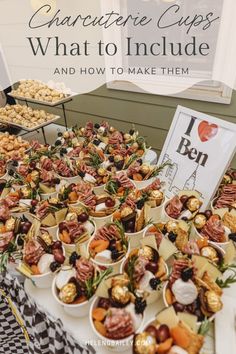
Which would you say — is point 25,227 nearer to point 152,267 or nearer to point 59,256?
point 59,256

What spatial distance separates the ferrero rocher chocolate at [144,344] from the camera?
1.68 feet

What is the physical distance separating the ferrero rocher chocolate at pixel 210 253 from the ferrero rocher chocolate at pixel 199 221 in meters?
0.09

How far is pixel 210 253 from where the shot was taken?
27.3 inches

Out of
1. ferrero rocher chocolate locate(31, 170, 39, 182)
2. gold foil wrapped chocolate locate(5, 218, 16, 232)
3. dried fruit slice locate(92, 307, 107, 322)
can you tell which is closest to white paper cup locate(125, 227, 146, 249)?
dried fruit slice locate(92, 307, 107, 322)

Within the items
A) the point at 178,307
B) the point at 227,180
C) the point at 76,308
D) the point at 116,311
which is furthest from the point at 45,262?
the point at 227,180

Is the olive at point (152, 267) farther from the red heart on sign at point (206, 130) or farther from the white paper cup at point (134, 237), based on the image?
the red heart on sign at point (206, 130)

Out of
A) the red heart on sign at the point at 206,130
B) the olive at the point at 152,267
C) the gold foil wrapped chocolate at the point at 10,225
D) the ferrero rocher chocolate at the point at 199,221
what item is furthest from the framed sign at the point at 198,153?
the gold foil wrapped chocolate at the point at 10,225

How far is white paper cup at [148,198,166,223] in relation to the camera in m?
0.90

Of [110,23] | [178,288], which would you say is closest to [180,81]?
[110,23]

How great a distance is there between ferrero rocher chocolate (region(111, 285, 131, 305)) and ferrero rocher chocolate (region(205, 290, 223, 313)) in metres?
0.17

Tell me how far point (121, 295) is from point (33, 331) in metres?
0.40

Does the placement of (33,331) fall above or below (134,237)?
below

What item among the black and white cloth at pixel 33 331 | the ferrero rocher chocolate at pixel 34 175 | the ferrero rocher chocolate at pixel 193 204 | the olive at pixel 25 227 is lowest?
the black and white cloth at pixel 33 331

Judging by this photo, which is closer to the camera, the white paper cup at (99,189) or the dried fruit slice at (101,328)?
the dried fruit slice at (101,328)
